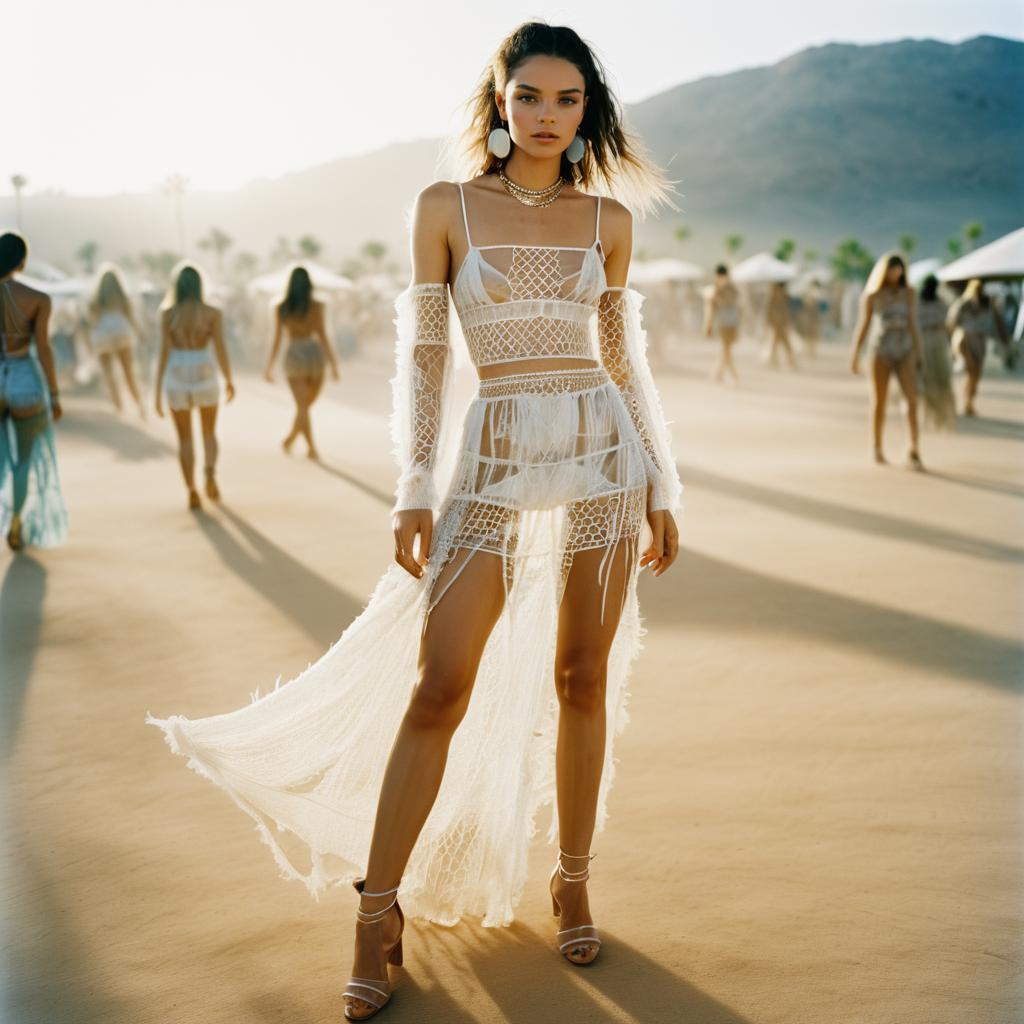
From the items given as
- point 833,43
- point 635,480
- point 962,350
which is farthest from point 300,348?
point 833,43

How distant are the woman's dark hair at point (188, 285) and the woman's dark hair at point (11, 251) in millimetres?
1916

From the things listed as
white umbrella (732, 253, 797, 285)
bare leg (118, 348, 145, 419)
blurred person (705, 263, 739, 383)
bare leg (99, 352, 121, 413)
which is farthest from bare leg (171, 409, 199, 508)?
white umbrella (732, 253, 797, 285)

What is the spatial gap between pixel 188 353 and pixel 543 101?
655 centimetres

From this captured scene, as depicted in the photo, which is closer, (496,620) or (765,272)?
(496,620)

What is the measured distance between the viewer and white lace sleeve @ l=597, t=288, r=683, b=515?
2.61 meters

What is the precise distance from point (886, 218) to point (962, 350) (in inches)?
3146

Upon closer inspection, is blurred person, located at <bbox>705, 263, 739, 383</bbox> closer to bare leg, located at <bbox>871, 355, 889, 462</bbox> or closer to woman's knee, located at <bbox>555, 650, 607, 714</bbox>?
bare leg, located at <bbox>871, 355, 889, 462</bbox>

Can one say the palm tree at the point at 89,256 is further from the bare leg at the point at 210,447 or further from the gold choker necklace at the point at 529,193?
the gold choker necklace at the point at 529,193

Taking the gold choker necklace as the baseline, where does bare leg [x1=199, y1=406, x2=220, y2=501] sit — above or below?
below

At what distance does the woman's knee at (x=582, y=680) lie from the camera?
2484 mm

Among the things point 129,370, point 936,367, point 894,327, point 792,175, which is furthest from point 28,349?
point 792,175

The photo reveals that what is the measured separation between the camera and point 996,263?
37.4 feet

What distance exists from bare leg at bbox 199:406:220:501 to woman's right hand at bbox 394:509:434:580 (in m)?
6.47

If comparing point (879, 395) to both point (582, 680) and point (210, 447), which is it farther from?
point (582, 680)
